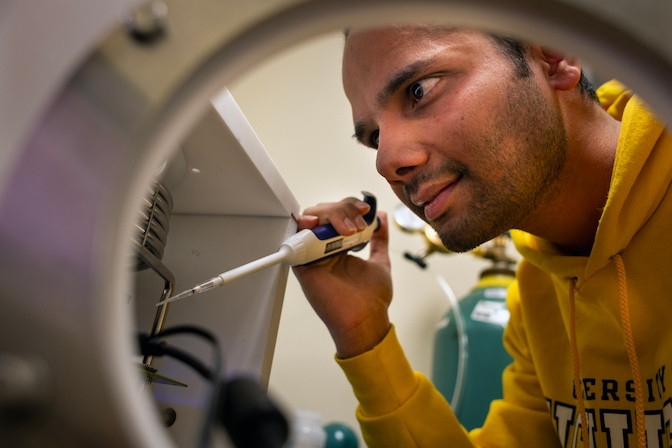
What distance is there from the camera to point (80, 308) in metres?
0.17

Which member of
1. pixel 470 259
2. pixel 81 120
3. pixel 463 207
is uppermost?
pixel 470 259

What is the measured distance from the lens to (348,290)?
760 mm

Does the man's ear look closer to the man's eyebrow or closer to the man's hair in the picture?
the man's hair

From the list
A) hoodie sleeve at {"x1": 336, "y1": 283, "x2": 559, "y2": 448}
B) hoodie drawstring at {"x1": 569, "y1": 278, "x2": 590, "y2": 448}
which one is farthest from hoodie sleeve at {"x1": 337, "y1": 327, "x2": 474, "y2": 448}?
hoodie drawstring at {"x1": 569, "y1": 278, "x2": 590, "y2": 448}

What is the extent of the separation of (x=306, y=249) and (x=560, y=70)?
49cm

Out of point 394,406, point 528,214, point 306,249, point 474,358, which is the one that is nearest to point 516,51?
point 528,214

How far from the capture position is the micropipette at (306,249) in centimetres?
51

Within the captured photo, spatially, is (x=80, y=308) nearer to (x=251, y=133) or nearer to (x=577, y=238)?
(x=251, y=133)

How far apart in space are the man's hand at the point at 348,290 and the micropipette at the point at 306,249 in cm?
2

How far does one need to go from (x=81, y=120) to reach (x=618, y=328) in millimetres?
708

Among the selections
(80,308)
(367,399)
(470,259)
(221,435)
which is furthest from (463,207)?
(470,259)

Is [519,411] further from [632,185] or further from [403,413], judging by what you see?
[632,185]

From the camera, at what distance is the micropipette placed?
514 millimetres

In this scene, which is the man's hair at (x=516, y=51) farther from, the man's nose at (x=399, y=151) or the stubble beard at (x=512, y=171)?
the man's nose at (x=399, y=151)
